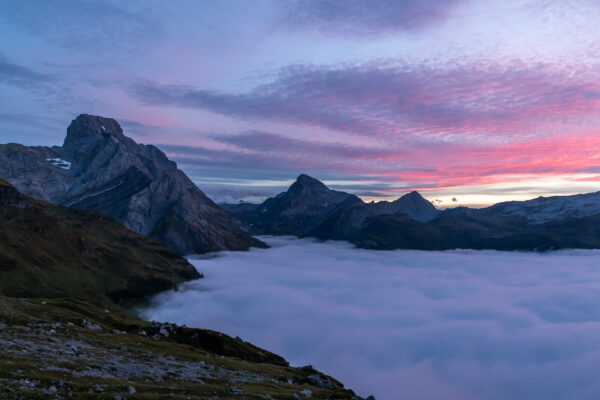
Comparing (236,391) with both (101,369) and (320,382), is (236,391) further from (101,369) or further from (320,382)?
(320,382)

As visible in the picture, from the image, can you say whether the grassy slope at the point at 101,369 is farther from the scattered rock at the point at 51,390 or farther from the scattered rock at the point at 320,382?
the scattered rock at the point at 320,382

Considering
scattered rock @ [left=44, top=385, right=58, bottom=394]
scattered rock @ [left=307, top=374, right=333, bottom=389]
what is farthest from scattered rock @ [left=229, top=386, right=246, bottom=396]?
scattered rock @ [left=307, top=374, right=333, bottom=389]

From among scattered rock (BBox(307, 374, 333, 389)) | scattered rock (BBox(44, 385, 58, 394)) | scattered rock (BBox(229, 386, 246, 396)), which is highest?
scattered rock (BBox(44, 385, 58, 394))

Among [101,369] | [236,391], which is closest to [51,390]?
[101,369]

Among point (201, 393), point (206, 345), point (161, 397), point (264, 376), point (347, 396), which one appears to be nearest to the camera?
point (161, 397)

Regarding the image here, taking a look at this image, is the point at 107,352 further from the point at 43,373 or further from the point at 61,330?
the point at 43,373

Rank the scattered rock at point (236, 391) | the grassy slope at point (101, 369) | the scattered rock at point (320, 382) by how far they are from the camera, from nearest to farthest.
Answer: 1. the grassy slope at point (101, 369)
2. the scattered rock at point (236, 391)
3. the scattered rock at point (320, 382)

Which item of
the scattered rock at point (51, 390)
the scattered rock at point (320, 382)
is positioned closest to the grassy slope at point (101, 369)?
the scattered rock at point (51, 390)

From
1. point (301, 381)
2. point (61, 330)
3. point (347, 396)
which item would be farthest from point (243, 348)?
point (61, 330)

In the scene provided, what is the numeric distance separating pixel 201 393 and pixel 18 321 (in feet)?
139

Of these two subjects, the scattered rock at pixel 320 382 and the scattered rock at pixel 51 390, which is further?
the scattered rock at pixel 320 382

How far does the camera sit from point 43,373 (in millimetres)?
38219

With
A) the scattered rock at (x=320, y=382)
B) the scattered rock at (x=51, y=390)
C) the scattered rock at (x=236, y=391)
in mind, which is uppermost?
the scattered rock at (x=51, y=390)

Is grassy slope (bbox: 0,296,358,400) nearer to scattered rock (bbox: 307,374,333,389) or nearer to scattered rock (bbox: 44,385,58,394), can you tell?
scattered rock (bbox: 44,385,58,394)
